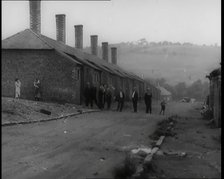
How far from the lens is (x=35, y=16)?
32.2m

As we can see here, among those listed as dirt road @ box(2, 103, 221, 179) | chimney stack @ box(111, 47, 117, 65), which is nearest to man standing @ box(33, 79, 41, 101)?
dirt road @ box(2, 103, 221, 179)

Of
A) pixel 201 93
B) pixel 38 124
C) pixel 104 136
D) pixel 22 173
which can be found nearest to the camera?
pixel 22 173

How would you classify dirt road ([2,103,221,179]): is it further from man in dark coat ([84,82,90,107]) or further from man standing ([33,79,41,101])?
man standing ([33,79,41,101])

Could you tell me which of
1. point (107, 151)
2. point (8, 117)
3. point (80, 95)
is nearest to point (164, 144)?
point (107, 151)

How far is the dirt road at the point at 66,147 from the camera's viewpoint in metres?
8.27

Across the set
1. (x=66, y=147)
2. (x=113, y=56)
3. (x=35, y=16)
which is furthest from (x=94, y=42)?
(x=66, y=147)

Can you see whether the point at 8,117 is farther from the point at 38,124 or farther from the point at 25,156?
the point at 25,156

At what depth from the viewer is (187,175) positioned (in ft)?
26.1

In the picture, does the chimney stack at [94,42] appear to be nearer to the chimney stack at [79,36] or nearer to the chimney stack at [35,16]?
the chimney stack at [79,36]

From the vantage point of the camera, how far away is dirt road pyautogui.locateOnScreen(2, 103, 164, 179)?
8.27 m

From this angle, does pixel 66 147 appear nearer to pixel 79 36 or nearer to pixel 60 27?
pixel 60 27

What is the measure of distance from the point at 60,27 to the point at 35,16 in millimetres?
5671

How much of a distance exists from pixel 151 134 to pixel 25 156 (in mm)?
6356

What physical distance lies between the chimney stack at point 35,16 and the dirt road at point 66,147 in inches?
673
